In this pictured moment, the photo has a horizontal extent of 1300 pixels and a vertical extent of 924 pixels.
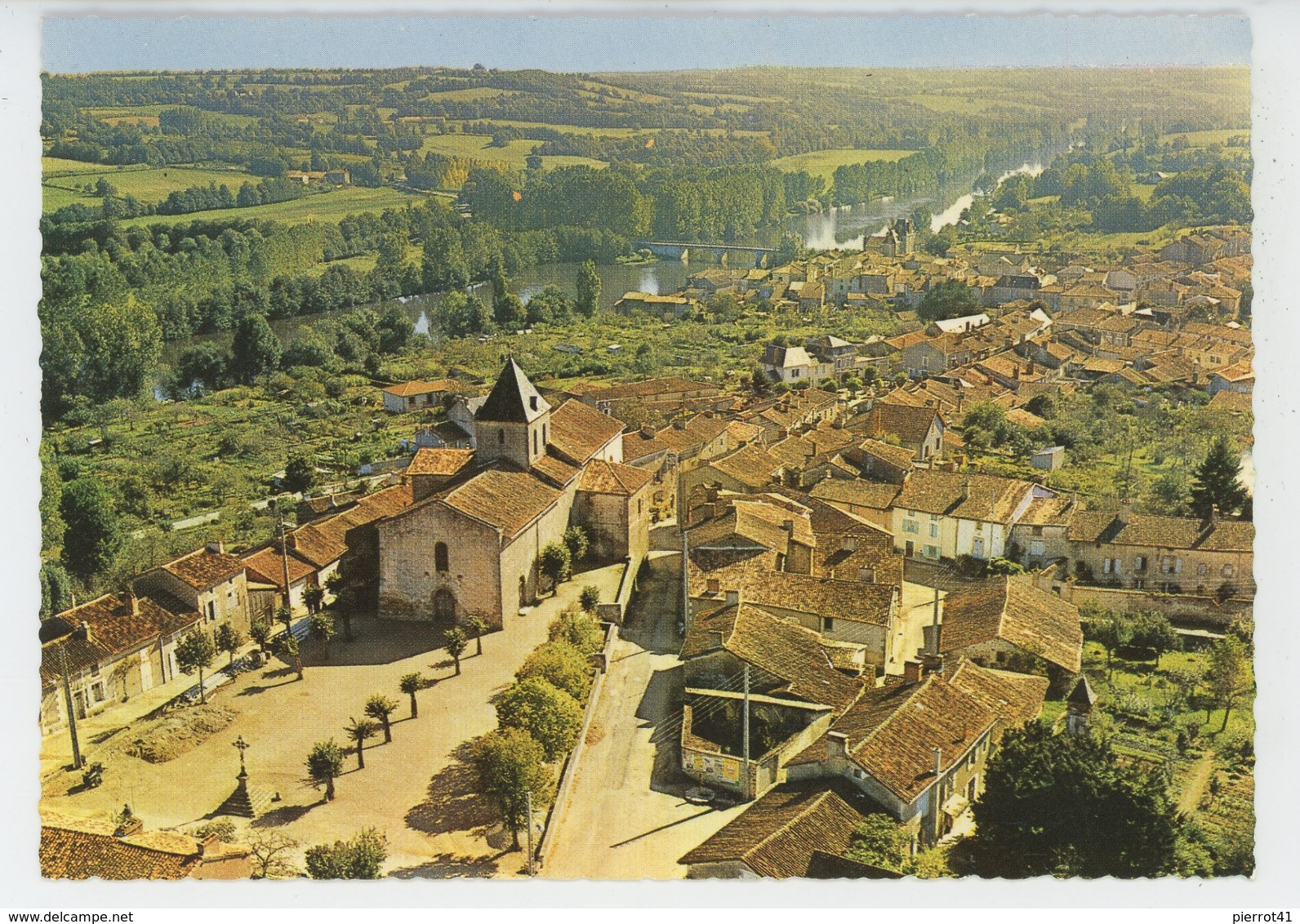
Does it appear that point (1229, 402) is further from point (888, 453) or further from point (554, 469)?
point (554, 469)

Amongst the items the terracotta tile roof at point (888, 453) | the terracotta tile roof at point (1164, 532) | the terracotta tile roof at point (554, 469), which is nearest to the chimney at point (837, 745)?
the terracotta tile roof at point (554, 469)

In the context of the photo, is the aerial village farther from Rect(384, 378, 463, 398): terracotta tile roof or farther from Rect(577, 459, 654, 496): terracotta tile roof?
Rect(384, 378, 463, 398): terracotta tile roof

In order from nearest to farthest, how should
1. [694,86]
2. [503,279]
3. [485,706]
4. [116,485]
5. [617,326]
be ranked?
[485,706]
[116,485]
[694,86]
[617,326]
[503,279]

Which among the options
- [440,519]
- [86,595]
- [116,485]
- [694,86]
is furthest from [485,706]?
[694,86]

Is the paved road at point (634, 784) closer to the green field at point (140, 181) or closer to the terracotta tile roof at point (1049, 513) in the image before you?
the terracotta tile roof at point (1049, 513)

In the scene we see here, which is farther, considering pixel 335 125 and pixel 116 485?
pixel 335 125

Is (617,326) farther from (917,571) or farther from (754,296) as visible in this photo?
(917,571)
